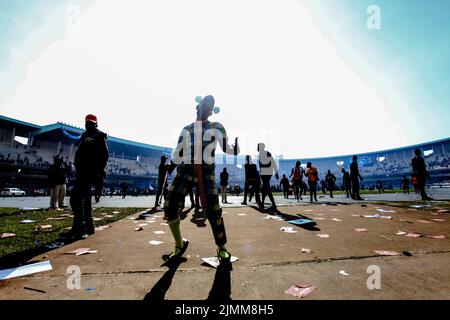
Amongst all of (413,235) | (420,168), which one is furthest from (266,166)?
(420,168)

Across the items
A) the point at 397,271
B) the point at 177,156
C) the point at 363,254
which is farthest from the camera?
the point at 177,156

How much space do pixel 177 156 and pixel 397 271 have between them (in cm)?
271

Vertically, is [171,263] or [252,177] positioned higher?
[252,177]

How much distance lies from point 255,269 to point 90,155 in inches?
142

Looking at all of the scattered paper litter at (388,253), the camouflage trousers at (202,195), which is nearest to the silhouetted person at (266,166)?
the scattered paper litter at (388,253)

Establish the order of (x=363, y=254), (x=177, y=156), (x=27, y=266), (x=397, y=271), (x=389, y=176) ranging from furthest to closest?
1. (x=389, y=176)
2. (x=177, y=156)
3. (x=363, y=254)
4. (x=27, y=266)
5. (x=397, y=271)

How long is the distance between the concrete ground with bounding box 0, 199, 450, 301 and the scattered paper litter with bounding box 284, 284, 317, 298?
0.05 metres

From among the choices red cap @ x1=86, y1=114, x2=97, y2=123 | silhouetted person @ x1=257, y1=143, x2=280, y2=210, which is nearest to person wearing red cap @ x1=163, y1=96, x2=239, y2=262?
red cap @ x1=86, y1=114, x2=97, y2=123

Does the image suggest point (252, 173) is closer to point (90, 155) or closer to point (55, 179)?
point (90, 155)

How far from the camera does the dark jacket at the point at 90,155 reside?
4.19 m

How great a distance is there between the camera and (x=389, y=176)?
216ft

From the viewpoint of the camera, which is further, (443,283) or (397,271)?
(397,271)
